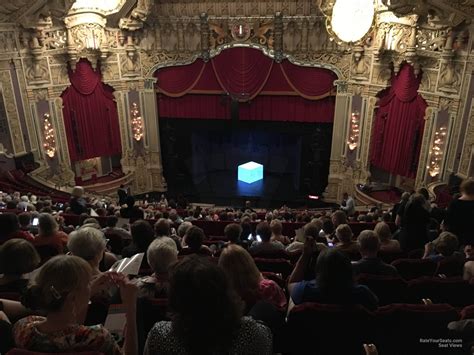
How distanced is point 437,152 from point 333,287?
372 inches

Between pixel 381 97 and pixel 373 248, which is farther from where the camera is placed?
pixel 381 97

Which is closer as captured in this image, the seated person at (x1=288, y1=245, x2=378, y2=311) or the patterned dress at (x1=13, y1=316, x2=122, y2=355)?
the patterned dress at (x1=13, y1=316, x2=122, y2=355)

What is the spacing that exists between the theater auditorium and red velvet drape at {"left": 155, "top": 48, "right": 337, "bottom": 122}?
0.05 meters

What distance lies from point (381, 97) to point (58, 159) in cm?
953

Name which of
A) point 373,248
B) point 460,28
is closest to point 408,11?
point 460,28

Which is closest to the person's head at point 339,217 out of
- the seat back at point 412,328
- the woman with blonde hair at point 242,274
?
the seat back at point 412,328

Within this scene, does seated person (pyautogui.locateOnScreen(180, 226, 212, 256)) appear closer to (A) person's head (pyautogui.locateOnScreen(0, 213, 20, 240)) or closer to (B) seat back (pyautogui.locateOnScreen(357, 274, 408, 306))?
(B) seat back (pyautogui.locateOnScreen(357, 274, 408, 306))

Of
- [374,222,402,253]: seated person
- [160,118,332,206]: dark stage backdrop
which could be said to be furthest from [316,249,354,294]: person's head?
[160,118,332,206]: dark stage backdrop

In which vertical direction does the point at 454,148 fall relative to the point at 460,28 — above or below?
below

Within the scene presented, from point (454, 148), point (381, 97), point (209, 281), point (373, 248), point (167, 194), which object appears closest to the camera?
point (209, 281)

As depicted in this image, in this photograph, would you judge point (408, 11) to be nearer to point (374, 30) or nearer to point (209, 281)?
point (374, 30)

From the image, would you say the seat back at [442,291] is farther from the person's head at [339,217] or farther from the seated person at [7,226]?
the seated person at [7,226]

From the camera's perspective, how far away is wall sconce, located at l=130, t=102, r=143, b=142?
1444cm

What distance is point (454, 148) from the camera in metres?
10.3
